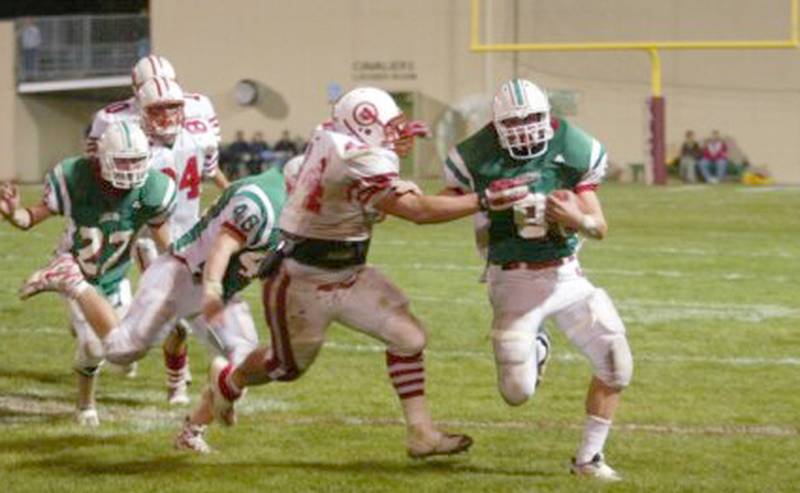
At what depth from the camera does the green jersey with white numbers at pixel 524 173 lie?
6.04m

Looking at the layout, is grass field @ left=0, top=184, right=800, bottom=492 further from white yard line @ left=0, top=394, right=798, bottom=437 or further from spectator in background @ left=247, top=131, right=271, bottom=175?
spectator in background @ left=247, top=131, right=271, bottom=175

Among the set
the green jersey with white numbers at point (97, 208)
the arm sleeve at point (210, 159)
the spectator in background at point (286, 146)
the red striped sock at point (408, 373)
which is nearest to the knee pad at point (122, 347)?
the green jersey with white numbers at point (97, 208)

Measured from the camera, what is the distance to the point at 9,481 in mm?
5855

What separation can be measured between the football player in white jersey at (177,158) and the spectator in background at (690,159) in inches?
856

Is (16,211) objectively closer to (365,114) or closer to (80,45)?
(365,114)

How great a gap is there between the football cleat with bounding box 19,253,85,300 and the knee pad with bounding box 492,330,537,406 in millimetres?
1876

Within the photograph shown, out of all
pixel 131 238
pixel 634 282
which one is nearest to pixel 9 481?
pixel 131 238

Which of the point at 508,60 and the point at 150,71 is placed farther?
the point at 508,60

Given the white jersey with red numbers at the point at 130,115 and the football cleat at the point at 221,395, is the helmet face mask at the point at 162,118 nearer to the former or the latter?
the white jersey with red numbers at the point at 130,115

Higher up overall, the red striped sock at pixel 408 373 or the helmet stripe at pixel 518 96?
the helmet stripe at pixel 518 96

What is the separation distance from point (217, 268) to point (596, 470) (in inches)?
60.1

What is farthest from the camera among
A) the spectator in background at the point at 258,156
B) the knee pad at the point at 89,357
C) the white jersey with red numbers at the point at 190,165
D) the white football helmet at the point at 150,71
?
the spectator in background at the point at 258,156

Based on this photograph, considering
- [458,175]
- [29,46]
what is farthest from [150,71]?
[29,46]

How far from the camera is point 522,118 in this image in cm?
590
